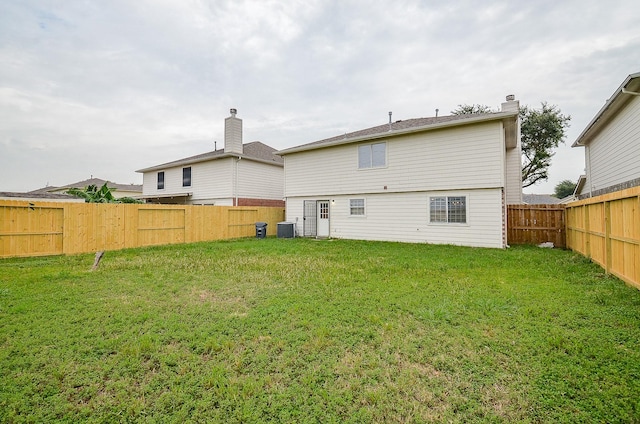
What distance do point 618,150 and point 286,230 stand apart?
13.7m

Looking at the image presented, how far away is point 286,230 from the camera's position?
15719mm

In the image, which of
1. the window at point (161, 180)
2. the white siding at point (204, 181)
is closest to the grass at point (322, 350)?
the white siding at point (204, 181)

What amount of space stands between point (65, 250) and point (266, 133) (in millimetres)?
17171

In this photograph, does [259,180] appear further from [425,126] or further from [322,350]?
[322,350]

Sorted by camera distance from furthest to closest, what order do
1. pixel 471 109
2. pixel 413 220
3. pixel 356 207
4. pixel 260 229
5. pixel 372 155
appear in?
pixel 471 109 < pixel 260 229 < pixel 356 207 < pixel 372 155 < pixel 413 220

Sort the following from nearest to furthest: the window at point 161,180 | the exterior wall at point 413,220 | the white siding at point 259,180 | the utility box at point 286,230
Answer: the exterior wall at point 413,220, the utility box at point 286,230, the white siding at point 259,180, the window at point 161,180

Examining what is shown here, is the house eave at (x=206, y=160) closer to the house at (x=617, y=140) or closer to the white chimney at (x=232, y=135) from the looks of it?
the white chimney at (x=232, y=135)

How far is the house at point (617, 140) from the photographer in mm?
7743

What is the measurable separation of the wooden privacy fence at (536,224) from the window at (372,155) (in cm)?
597

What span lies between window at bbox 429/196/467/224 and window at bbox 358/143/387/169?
2.93 metres

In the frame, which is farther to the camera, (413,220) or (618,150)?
(413,220)

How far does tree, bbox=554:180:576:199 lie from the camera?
4473 cm

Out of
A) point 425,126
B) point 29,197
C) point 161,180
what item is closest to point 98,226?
point 161,180

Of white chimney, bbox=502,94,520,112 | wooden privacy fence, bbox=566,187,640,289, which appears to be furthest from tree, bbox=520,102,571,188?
wooden privacy fence, bbox=566,187,640,289
